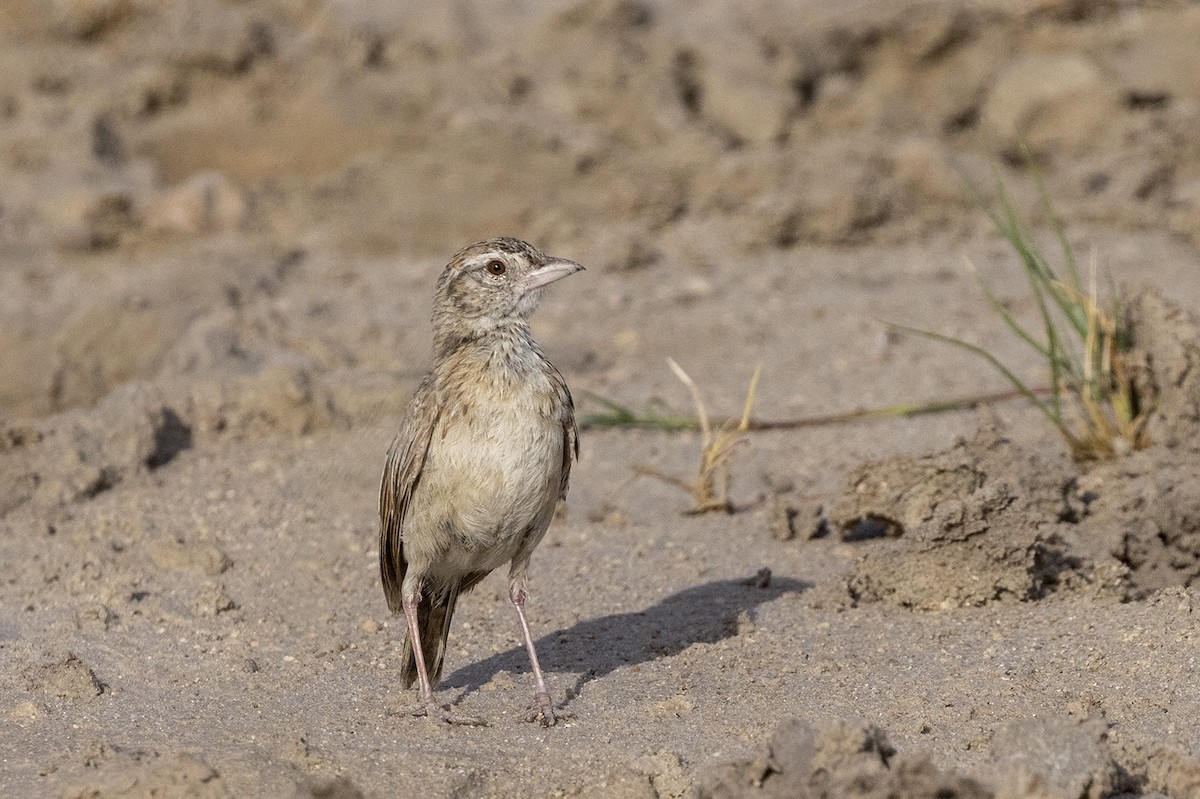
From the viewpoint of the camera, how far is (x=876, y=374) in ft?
29.0

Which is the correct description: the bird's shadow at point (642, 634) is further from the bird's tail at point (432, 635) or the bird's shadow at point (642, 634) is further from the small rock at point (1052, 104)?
the small rock at point (1052, 104)

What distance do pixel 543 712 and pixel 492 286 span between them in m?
1.50

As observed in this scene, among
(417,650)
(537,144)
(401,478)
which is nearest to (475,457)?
(401,478)

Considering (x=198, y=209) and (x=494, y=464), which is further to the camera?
(x=198, y=209)

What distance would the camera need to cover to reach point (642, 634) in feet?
19.9

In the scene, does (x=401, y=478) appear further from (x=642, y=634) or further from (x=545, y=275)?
(x=642, y=634)

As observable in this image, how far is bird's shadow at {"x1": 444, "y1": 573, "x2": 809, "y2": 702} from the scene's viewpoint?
19.2 ft

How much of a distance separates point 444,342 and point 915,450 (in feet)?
9.59

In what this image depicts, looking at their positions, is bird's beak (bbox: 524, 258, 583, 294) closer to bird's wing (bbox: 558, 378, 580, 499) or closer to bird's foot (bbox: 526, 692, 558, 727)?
bird's wing (bbox: 558, 378, 580, 499)

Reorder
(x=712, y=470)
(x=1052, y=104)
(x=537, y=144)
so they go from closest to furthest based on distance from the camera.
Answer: (x=712, y=470) → (x=537, y=144) → (x=1052, y=104)

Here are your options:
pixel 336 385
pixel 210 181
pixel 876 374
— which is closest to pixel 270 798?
pixel 336 385

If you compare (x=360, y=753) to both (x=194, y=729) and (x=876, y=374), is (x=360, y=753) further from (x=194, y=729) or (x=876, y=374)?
(x=876, y=374)

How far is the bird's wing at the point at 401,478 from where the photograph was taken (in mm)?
5484

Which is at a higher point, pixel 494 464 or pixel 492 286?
pixel 492 286
